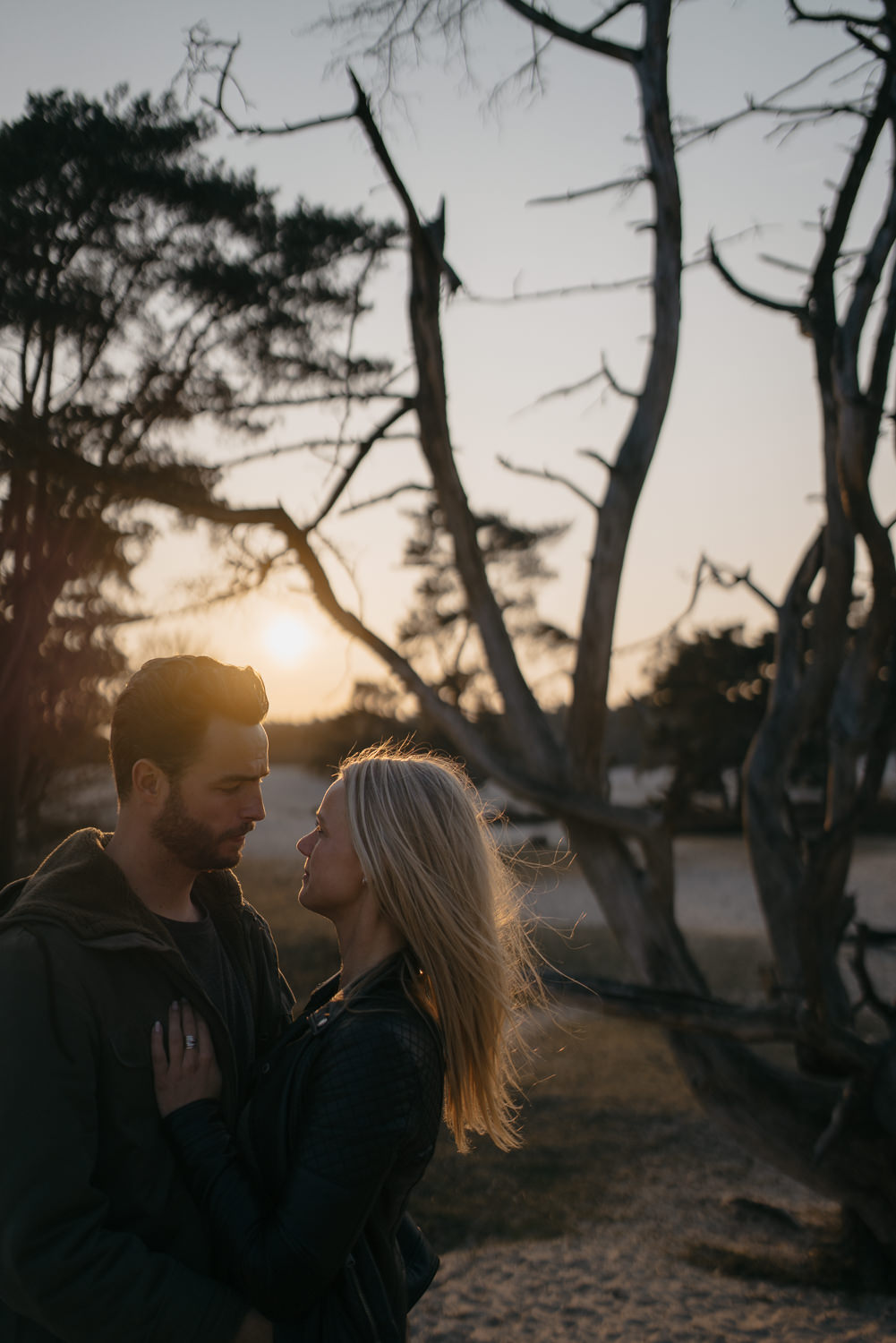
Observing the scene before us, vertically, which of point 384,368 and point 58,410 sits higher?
point 384,368

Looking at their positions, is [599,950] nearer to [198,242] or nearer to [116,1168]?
[198,242]

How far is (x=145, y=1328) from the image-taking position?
58.2 inches

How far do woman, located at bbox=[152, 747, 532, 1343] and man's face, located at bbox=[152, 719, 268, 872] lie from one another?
159mm

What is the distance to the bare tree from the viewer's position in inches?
193

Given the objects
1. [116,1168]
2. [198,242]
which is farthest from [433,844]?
[198,242]

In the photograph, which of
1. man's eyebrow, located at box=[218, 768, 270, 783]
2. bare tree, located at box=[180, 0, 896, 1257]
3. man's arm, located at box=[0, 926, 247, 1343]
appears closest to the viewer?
man's arm, located at box=[0, 926, 247, 1343]

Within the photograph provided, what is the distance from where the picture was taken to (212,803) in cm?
191

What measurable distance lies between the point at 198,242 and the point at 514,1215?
7.03 meters

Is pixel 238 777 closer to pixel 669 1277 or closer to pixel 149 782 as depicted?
pixel 149 782

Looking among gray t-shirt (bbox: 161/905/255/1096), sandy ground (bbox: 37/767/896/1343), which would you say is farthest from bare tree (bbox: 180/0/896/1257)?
gray t-shirt (bbox: 161/905/255/1096)

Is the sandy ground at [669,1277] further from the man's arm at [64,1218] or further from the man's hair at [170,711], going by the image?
the man's arm at [64,1218]

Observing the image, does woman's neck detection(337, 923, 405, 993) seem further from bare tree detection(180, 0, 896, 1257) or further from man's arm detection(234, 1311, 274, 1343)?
bare tree detection(180, 0, 896, 1257)

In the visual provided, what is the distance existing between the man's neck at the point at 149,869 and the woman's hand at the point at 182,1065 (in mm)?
260

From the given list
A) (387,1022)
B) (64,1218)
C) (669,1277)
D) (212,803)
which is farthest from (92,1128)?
(669,1277)
